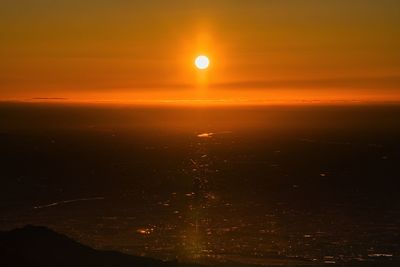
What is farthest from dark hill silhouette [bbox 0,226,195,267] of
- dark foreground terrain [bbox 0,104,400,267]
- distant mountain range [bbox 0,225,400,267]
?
dark foreground terrain [bbox 0,104,400,267]

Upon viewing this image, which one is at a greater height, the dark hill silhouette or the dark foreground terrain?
the dark foreground terrain

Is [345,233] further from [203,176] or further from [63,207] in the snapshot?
[203,176]

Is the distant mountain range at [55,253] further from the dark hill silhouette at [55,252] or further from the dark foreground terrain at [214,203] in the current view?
the dark foreground terrain at [214,203]

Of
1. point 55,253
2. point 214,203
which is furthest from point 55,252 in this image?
point 214,203

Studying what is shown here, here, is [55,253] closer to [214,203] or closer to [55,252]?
[55,252]

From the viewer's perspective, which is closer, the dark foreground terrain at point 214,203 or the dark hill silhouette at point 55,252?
the dark hill silhouette at point 55,252

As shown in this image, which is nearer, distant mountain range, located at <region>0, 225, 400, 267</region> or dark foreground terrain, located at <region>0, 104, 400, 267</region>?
distant mountain range, located at <region>0, 225, 400, 267</region>

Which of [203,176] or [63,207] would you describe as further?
[203,176]

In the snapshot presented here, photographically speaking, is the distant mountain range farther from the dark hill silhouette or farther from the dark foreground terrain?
the dark foreground terrain

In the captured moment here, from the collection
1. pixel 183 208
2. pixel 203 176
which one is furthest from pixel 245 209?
pixel 203 176

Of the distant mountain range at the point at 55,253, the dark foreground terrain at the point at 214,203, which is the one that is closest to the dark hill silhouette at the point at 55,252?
the distant mountain range at the point at 55,253

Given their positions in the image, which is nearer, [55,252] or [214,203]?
[55,252]
